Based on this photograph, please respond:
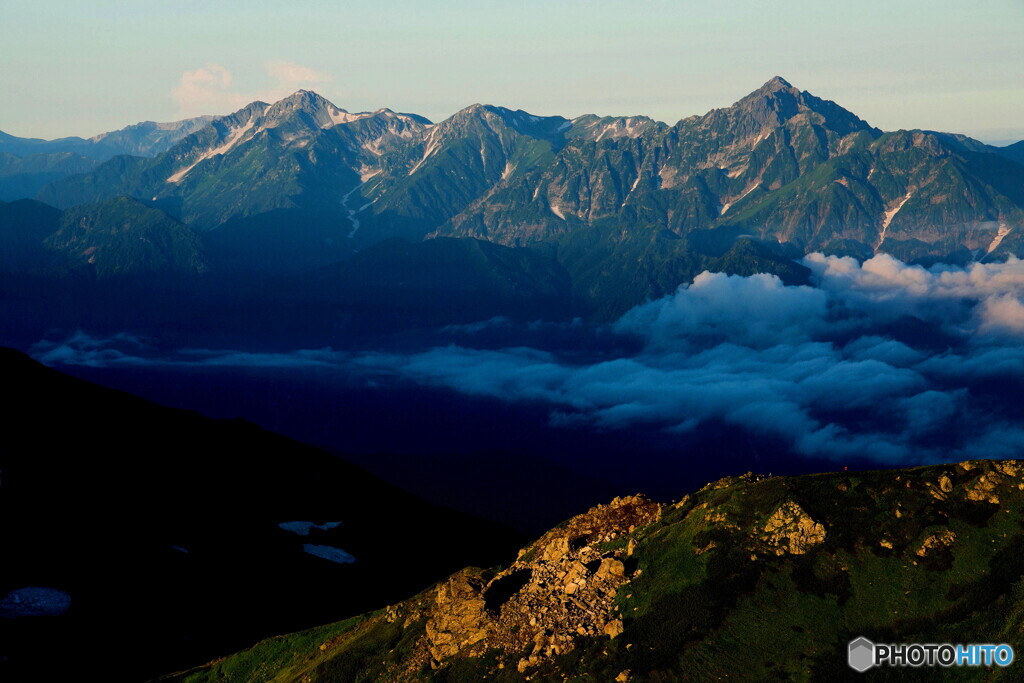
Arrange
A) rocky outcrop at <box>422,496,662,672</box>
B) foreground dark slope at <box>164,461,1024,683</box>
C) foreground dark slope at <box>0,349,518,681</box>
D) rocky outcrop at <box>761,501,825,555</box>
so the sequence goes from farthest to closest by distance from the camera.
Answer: foreground dark slope at <box>0,349,518,681</box> → rocky outcrop at <box>422,496,662,672</box> → rocky outcrop at <box>761,501,825,555</box> → foreground dark slope at <box>164,461,1024,683</box>

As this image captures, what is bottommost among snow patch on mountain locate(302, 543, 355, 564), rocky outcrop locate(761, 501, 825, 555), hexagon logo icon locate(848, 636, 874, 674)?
snow patch on mountain locate(302, 543, 355, 564)

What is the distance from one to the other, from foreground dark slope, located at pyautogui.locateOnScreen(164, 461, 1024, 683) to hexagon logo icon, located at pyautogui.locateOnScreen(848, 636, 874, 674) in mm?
791

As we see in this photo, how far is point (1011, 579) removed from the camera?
270 feet

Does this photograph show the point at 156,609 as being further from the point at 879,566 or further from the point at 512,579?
the point at 879,566

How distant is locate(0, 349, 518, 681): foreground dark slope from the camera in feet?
439

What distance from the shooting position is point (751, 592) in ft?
294

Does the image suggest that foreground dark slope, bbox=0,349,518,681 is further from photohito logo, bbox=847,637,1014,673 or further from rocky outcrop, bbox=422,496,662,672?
photohito logo, bbox=847,637,1014,673

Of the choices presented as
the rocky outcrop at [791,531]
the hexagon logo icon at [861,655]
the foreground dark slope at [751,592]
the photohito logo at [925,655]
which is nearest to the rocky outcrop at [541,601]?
the foreground dark slope at [751,592]

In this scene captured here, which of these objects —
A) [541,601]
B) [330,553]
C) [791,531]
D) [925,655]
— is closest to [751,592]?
[791,531]

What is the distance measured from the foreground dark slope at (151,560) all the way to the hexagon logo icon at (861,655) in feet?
309

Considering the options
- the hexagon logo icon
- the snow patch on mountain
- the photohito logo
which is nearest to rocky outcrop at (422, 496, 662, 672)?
the hexagon logo icon

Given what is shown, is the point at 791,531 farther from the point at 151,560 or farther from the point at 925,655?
the point at 151,560

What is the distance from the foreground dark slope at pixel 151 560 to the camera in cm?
13388

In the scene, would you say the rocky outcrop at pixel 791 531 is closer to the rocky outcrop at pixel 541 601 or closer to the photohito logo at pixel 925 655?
the photohito logo at pixel 925 655
